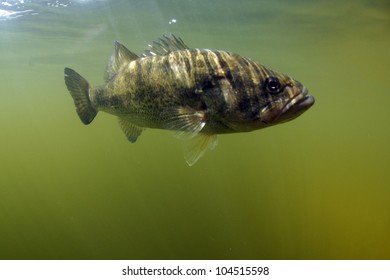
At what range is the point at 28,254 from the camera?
8.90m

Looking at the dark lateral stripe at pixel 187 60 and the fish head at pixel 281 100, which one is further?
the dark lateral stripe at pixel 187 60

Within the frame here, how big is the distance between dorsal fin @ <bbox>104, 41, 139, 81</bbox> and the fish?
0.66ft

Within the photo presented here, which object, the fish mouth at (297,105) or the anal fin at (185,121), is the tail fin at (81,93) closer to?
the anal fin at (185,121)

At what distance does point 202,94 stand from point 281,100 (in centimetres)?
80

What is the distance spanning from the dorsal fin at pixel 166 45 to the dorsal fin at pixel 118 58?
328 millimetres

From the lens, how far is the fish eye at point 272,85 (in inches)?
135

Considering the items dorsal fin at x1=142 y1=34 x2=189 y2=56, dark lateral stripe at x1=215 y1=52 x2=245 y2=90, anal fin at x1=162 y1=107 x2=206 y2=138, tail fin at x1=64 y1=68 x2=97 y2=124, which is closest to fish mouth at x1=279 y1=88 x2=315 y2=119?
dark lateral stripe at x1=215 y1=52 x2=245 y2=90

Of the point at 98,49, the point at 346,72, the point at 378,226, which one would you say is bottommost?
the point at 378,226

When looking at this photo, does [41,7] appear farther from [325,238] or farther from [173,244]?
[325,238]

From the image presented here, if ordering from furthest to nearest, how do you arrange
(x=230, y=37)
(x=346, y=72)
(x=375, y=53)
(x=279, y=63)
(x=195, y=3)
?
(x=346, y=72) → (x=279, y=63) → (x=375, y=53) → (x=230, y=37) → (x=195, y=3)

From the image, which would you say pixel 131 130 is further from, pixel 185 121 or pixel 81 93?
pixel 185 121

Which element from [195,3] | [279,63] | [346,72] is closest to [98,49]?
[195,3]

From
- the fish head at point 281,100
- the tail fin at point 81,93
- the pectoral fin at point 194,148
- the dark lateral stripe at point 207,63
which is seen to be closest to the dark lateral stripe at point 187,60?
the dark lateral stripe at point 207,63

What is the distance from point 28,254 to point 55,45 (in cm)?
1347
